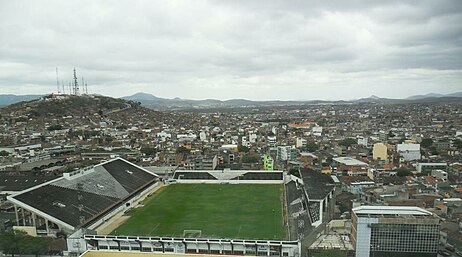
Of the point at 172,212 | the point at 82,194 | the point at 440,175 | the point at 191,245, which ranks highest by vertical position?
the point at 82,194

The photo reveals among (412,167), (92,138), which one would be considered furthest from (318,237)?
(92,138)

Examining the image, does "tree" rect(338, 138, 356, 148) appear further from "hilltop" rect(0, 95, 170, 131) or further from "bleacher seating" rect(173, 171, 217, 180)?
"hilltop" rect(0, 95, 170, 131)

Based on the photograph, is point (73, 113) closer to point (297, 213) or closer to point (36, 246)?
point (36, 246)

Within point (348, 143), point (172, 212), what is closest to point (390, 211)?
point (172, 212)

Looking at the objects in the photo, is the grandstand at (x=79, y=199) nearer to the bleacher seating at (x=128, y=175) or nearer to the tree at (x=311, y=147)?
the bleacher seating at (x=128, y=175)

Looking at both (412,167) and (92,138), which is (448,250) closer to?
(412,167)

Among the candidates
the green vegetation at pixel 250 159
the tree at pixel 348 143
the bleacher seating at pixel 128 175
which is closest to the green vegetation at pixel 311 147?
the tree at pixel 348 143
